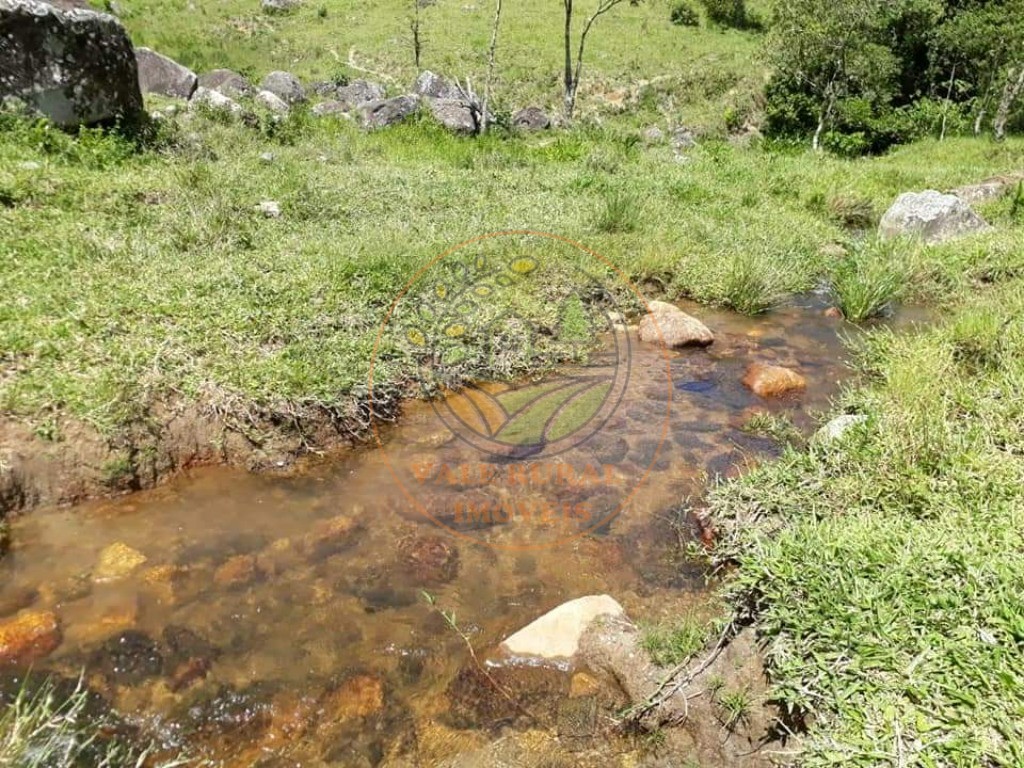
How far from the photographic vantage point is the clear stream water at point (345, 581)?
285 centimetres

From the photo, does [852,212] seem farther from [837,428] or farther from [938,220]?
[837,428]

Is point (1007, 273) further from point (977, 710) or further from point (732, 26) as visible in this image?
point (732, 26)

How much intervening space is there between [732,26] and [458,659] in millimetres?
36058

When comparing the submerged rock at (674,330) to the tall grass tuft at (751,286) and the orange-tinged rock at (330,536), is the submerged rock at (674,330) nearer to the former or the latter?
the tall grass tuft at (751,286)

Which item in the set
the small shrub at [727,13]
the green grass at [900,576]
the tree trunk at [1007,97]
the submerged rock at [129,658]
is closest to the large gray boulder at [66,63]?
the submerged rock at [129,658]

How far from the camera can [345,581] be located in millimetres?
3529

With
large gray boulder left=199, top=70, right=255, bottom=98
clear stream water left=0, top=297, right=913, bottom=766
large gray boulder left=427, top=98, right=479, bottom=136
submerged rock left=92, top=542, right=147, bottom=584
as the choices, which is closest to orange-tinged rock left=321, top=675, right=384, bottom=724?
clear stream water left=0, top=297, right=913, bottom=766

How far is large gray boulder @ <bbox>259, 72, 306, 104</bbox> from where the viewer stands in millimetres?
18828

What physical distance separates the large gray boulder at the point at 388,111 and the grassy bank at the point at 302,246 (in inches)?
114

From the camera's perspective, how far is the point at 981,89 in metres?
21.9

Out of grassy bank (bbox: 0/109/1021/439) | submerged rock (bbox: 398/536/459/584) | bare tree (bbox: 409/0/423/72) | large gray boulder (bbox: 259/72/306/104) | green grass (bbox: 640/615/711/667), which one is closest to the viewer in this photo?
green grass (bbox: 640/615/711/667)

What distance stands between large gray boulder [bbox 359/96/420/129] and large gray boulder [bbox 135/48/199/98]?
377 centimetres

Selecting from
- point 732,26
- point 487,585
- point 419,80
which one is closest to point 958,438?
point 487,585

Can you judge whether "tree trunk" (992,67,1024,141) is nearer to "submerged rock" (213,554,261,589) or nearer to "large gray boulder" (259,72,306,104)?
"large gray boulder" (259,72,306,104)
